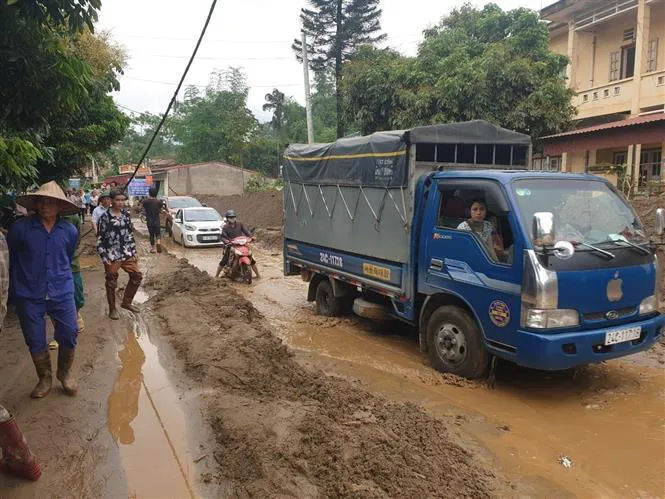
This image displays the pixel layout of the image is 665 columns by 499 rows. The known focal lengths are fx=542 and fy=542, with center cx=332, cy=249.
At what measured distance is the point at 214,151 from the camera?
51.7m

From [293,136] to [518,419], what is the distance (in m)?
51.0

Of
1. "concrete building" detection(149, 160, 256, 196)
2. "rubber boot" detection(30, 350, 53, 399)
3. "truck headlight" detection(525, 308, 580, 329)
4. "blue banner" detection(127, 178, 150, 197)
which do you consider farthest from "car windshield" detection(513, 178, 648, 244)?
"blue banner" detection(127, 178, 150, 197)

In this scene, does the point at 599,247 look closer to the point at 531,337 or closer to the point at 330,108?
the point at 531,337

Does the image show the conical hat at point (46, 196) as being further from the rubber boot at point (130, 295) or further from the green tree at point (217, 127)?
the green tree at point (217, 127)

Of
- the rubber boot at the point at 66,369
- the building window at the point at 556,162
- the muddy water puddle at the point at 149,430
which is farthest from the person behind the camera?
the building window at the point at 556,162

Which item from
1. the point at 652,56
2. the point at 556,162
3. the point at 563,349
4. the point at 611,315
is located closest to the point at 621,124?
the point at 556,162

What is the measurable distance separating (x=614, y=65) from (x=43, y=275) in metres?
21.9

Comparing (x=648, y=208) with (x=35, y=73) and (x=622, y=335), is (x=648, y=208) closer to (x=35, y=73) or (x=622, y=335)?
(x=622, y=335)

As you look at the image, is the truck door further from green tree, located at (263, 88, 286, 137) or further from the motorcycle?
green tree, located at (263, 88, 286, 137)

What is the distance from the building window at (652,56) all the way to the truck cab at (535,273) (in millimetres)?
16315

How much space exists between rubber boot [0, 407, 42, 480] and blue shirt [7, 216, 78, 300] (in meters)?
1.22

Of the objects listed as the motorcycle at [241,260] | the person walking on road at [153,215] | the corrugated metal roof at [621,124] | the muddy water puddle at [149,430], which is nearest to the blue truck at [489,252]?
the muddy water puddle at [149,430]

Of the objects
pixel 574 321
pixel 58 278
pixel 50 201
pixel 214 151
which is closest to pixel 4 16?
pixel 50 201

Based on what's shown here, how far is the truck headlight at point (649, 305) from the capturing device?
508 cm
